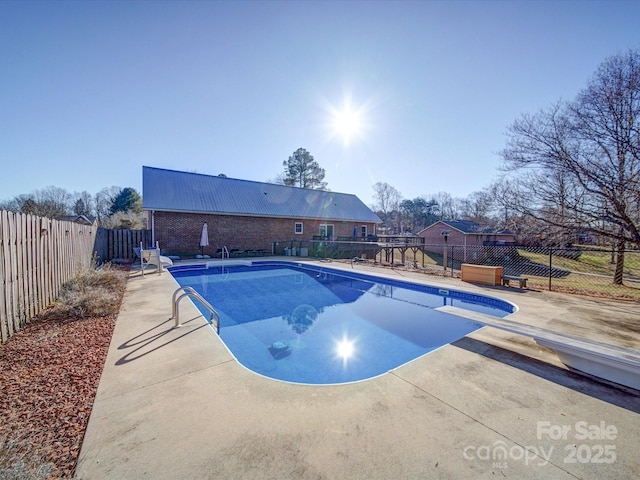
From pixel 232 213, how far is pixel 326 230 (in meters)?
7.78

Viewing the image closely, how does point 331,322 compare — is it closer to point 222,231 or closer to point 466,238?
point 222,231

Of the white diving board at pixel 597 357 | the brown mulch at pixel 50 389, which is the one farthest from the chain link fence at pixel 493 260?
the brown mulch at pixel 50 389

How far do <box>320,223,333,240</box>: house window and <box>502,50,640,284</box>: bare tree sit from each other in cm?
1335

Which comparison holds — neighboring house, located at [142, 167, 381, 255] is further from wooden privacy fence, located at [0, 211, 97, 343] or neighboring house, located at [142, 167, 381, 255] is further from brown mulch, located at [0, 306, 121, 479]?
brown mulch, located at [0, 306, 121, 479]

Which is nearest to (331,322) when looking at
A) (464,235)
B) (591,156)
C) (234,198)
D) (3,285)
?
(3,285)

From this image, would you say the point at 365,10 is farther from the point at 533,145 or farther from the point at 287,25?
the point at 533,145

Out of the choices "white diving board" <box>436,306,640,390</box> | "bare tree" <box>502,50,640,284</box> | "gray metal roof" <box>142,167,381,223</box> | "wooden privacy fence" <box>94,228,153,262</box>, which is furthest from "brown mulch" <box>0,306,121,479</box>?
"bare tree" <box>502,50,640,284</box>

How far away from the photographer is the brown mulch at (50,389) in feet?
6.26

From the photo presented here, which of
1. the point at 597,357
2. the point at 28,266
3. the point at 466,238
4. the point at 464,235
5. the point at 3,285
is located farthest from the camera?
the point at 466,238

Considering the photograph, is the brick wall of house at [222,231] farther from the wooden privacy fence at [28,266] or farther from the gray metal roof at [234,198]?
the wooden privacy fence at [28,266]

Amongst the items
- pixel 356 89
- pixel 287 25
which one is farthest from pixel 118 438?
pixel 356 89

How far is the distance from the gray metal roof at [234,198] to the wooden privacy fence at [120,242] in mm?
1742

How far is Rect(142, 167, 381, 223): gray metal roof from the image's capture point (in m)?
15.7

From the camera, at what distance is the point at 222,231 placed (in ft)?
55.2
